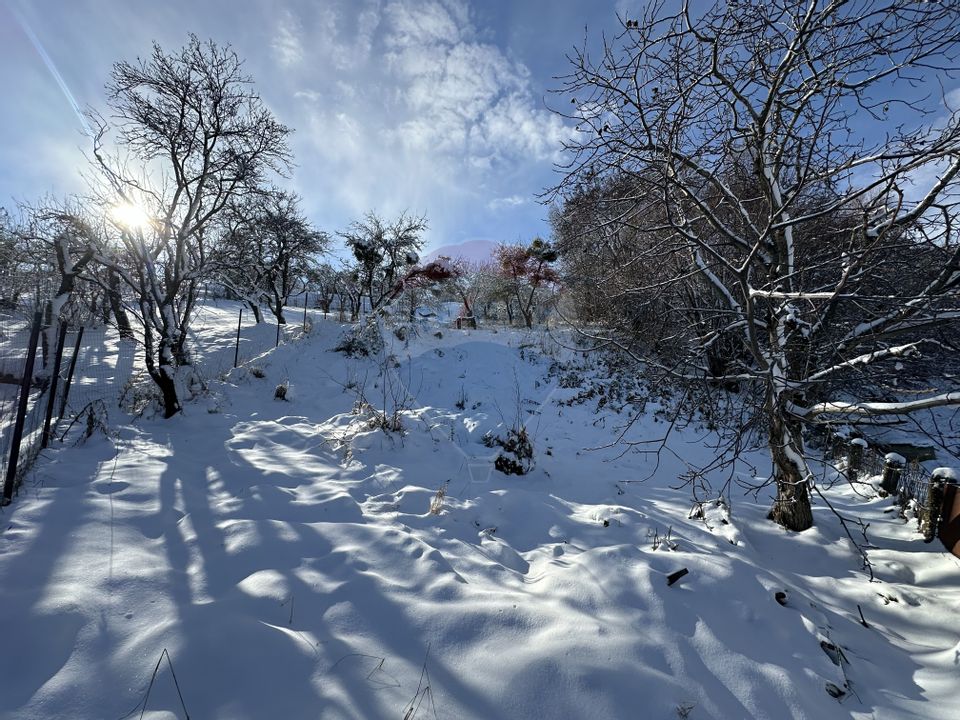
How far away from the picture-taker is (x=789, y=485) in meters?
3.61

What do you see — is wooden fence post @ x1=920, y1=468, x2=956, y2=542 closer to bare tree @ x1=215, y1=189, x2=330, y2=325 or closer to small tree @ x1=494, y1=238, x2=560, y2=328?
small tree @ x1=494, y1=238, x2=560, y2=328

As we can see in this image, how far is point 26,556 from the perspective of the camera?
2.38 meters

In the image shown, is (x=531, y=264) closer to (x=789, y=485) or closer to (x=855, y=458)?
(x=855, y=458)

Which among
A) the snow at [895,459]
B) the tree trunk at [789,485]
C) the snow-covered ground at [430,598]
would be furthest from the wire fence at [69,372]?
the snow at [895,459]

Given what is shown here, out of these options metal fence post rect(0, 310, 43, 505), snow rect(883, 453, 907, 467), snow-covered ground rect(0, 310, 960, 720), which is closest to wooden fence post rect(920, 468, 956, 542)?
snow-covered ground rect(0, 310, 960, 720)

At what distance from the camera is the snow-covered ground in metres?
1.72

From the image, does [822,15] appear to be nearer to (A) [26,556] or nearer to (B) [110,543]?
(B) [110,543]

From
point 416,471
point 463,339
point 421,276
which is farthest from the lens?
point 421,276

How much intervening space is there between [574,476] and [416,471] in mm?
2189

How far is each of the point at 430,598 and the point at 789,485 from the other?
3.58 meters

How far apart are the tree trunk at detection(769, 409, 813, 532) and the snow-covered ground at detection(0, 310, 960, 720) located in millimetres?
159

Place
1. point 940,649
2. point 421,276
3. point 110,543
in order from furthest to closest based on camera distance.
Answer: point 421,276 → point 110,543 → point 940,649

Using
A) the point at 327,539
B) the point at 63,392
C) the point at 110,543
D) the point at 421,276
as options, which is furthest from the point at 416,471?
the point at 421,276

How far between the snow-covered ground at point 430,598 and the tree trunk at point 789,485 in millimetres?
159
